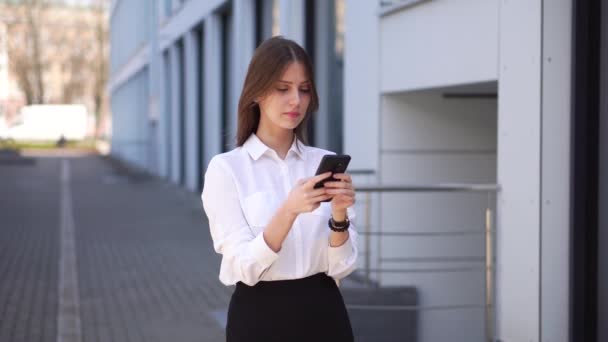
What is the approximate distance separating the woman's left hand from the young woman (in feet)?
0.08

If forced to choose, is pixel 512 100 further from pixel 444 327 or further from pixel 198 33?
pixel 198 33

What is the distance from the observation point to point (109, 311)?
24.4 ft

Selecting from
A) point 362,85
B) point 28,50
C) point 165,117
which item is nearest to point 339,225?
point 362,85

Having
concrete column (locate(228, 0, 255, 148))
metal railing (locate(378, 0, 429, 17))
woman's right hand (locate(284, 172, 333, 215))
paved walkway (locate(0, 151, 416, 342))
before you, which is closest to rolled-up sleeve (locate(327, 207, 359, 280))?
woman's right hand (locate(284, 172, 333, 215))

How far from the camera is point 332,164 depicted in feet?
7.29

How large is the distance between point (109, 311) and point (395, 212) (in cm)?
281

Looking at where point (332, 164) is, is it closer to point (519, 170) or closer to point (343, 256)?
point (343, 256)

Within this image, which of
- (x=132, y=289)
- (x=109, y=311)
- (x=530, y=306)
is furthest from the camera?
(x=132, y=289)

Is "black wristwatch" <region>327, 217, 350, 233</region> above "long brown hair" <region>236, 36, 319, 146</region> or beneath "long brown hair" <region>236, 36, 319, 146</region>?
beneath

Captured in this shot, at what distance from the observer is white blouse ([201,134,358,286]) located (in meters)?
2.41

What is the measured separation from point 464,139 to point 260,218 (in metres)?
6.24

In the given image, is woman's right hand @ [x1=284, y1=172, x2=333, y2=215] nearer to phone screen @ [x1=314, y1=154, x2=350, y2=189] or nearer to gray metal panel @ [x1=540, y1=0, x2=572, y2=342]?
phone screen @ [x1=314, y1=154, x2=350, y2=189]

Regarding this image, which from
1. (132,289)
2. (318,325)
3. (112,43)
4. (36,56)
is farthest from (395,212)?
(36,56)

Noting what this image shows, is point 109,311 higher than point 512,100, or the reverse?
point 512,100
